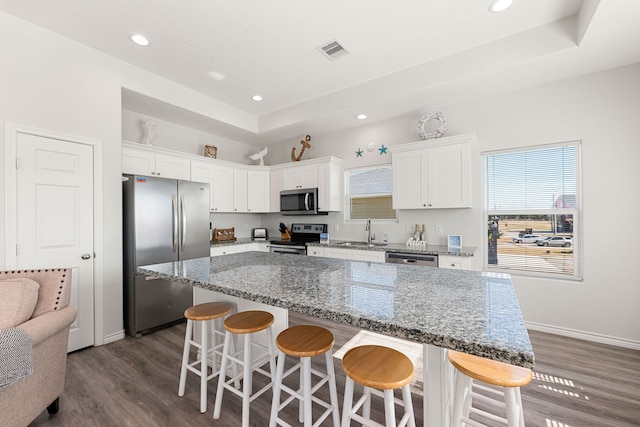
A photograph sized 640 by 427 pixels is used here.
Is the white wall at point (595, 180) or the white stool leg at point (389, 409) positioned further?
the white wall at point (595, 180)

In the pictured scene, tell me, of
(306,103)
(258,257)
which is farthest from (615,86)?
(258,257)

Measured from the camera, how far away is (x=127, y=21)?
240 cm

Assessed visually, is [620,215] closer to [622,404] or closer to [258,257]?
[622,404]

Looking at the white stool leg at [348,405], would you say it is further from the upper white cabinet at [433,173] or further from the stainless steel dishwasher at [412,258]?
the upper white cabinet at [433,173]

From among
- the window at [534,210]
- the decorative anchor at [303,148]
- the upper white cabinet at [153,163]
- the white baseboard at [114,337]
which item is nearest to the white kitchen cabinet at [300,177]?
the decorative anchor at [303,148]

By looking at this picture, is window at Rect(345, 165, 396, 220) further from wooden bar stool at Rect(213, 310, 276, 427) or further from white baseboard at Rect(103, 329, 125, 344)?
white baseboard at Rect(103, 329, 125, 344)

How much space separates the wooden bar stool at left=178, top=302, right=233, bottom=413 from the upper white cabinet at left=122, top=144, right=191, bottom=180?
7.46 ft

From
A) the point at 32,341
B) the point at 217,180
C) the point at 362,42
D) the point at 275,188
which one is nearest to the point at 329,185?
the point at 275,188

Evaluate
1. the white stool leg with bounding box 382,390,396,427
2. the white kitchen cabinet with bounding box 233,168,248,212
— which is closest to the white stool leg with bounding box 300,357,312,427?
the white stool leg with bounding box 382,390,396,427

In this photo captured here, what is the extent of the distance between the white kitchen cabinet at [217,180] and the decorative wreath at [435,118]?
10.0 feet

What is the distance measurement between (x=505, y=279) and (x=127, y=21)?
11.7 feet

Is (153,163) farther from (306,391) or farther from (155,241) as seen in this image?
(306,391)

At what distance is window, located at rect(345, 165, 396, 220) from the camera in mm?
4172

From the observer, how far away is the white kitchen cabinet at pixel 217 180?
13.6 ft
